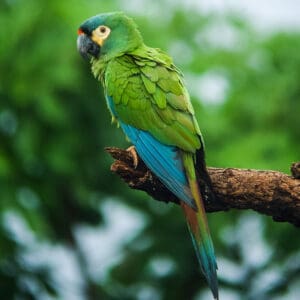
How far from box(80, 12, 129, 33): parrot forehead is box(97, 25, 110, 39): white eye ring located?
27 mm

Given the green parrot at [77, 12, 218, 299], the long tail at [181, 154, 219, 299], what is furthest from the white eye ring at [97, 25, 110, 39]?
the long tail at [181, 154, 219, 299]

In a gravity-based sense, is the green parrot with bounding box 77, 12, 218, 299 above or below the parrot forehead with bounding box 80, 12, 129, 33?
below

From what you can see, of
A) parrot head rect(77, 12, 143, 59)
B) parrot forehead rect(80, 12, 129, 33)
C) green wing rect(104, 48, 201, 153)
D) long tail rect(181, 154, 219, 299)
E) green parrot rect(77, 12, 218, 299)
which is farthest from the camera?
parrot forehead rect(80, 12, 129, 33)

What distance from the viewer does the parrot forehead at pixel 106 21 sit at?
20.4 feet

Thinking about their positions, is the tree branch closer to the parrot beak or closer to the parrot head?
the parrot head

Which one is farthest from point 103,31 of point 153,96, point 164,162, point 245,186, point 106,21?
point 245,186

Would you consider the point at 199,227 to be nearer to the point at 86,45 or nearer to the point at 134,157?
the point at 134,157

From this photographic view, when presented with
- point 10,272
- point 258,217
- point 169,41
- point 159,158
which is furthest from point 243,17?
point 159,158

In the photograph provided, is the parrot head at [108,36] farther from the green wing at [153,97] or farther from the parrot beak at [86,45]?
the green wing at [153,97]

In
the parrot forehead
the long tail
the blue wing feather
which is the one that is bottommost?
the long tail

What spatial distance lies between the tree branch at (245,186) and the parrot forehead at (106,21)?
1.13 metres

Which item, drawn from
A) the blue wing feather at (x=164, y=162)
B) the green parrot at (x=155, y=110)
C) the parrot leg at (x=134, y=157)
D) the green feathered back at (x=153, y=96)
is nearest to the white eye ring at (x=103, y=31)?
the green parrot at (x=155, y=110)

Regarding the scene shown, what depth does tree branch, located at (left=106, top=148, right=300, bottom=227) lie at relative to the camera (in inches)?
213

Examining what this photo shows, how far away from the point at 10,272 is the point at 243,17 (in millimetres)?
4920
